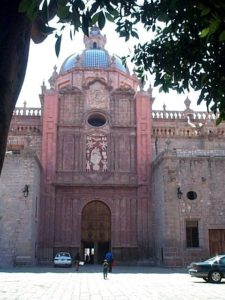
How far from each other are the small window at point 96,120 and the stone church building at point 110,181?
84mm

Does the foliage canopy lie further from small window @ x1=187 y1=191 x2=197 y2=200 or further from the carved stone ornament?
the carved stone ornament

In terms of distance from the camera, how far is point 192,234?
2756cm

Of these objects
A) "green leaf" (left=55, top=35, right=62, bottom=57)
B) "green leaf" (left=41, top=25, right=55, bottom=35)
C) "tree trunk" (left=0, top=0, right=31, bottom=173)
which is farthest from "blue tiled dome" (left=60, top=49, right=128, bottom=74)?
"tree trunk" (left=0, top=0, right=31, bottom=173)

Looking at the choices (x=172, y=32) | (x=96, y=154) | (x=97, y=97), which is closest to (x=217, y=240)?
(x=96, y=154)

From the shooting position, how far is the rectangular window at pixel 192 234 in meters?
27.3

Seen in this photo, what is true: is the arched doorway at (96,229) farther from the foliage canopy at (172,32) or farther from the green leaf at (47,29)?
the green leaf at (47,29)

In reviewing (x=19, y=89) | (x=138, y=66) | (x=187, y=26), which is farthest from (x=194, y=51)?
(x=19, y=89)

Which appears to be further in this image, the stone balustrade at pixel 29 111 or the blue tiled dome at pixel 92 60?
the blue tiled dome at pixel 92 60

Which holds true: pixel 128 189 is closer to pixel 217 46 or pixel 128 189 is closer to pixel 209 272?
pixel 209 272

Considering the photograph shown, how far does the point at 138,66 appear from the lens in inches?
320

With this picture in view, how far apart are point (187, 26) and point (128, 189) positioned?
90.1 feet

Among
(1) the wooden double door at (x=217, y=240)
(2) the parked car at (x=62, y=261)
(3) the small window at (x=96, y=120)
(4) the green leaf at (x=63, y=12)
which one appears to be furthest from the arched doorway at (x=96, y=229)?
(4) the green leaf at (x=63, y=12)

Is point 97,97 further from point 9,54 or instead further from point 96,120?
point 9,54

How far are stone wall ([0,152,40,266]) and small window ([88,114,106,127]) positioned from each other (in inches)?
287
